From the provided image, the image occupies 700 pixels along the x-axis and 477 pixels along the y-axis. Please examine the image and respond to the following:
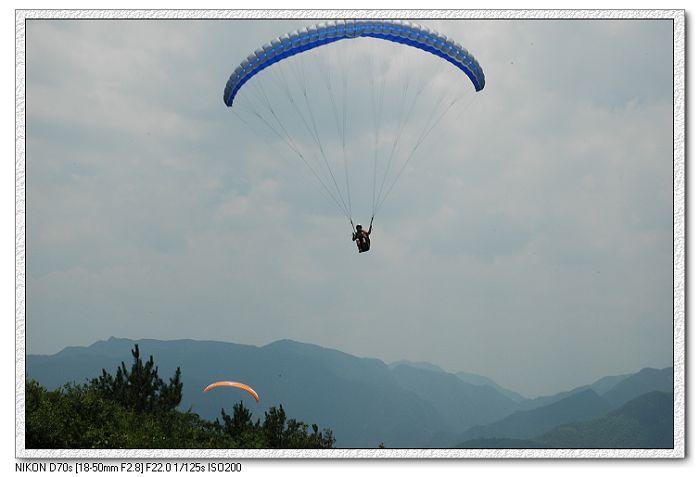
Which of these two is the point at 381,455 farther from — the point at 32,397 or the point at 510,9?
the point at 32,397

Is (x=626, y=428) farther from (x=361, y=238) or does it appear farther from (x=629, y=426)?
(x=361, y=238)

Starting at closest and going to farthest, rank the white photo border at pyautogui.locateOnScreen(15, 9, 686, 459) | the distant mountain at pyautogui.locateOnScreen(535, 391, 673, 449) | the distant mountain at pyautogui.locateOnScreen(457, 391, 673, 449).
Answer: the white photo border at pyautogui.locateOnScreen(15, 9, 686, 459) → the distant mountain at pyautogui.locateOnScreen(535, 391, 673, 449) → the distant mountain at pyautogui.locateOnScreen(457, 391, 673, 449)

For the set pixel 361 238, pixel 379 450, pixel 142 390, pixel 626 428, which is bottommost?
pixel 626 428

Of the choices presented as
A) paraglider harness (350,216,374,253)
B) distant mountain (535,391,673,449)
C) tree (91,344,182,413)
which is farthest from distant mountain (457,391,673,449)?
paraglider harness (350,216,374,253)

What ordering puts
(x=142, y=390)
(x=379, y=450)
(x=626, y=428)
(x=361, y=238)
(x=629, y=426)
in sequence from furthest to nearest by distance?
(x=629, y=426), (x=626, y=428), (x=142, y=390), (x=361, y=238), (x=379, y=450)

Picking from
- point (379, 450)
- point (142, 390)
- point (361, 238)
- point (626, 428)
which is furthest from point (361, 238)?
point (626, 428)

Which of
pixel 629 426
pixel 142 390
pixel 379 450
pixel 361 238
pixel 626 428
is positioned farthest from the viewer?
pixel 629 426

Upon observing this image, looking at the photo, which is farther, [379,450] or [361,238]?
[361,238]

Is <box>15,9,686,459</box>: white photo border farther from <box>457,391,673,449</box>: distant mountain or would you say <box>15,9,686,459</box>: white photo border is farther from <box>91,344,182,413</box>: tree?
<box>457,391,673,449</box>: distant mountain

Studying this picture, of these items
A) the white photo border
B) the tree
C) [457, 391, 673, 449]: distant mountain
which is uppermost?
the white photo border

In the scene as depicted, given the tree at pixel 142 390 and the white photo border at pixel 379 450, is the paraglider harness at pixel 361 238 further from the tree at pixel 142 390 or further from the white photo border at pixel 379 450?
the tree at pixel 142 390
